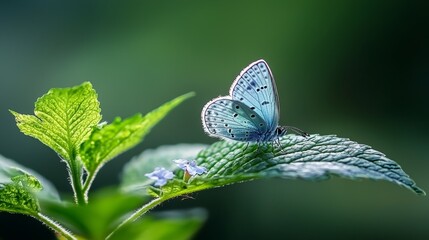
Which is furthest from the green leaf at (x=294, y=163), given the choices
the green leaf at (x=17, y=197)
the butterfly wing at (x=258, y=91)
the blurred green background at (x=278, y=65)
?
the blurred green background at (x=278, y=65)

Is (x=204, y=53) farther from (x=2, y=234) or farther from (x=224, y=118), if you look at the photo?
(x=224, y=118)

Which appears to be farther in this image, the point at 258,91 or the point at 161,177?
the point at 258,91

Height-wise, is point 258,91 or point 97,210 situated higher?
point 258,91

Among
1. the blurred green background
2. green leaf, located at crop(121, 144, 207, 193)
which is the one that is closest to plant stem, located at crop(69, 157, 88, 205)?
green leaf, located at crop(121, 144, 207, 193)

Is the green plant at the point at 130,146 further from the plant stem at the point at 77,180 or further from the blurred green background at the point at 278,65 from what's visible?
the blurred green background at the point at 278,65

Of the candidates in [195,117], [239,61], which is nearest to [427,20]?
[239,61]

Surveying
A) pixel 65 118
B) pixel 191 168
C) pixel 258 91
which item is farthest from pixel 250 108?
pixel 65 118

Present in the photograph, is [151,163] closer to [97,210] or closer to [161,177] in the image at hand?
[161,177]
